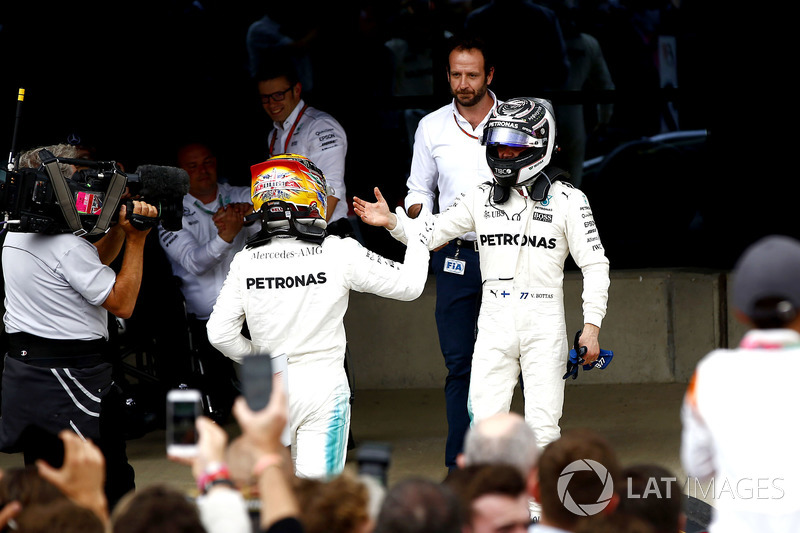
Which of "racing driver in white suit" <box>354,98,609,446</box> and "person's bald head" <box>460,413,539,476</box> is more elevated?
"racing driver in white suit" <box>354,98,609,446</box>

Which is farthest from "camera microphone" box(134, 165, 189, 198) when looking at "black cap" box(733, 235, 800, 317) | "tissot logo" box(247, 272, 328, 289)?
"black cap" box(733, 235, 800, 317)

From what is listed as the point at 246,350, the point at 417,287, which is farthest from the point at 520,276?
the point at 246,350

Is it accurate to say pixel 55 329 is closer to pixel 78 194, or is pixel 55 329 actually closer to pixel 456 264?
pixel 78 194

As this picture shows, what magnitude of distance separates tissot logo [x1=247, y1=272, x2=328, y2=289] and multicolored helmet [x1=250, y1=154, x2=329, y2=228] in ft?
0.76

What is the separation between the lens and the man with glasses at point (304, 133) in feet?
20.4

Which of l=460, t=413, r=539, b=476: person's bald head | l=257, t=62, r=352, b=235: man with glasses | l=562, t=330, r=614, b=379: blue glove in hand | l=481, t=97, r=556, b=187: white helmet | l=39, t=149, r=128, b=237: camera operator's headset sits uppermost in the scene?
l=257, t=62, r=352, b=235: man with glasses

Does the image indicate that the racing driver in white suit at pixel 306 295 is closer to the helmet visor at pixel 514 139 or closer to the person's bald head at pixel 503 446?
the helmet visor at pixel 514 139

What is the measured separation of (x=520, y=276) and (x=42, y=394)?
2103 mm

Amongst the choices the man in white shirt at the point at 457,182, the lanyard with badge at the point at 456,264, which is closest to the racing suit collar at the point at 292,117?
the man in white shirt at the point at 457,182

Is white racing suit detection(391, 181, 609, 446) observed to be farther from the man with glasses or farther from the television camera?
the man with glasses

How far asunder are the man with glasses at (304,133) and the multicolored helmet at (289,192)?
4.77 ft

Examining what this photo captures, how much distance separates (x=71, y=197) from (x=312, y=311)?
106 cm

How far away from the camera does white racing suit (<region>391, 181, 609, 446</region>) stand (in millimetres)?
4844

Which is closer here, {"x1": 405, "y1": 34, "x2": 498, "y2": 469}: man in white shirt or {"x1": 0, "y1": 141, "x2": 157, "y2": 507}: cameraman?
{"x1": 0, "y1": 141, "x2": 157, "y2": 507}: cameraman
